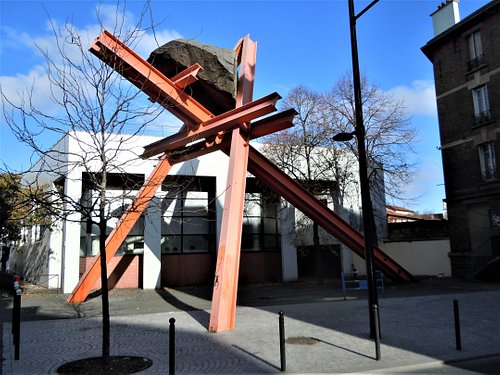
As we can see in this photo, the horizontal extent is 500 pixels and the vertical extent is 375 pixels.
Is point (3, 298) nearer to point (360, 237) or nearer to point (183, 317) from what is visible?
point (183, 317)

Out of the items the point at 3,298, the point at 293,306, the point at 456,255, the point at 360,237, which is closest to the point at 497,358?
the point at 293,306

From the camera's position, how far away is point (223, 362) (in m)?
7.44

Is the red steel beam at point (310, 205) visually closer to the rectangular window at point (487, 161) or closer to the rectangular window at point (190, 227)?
the rectangular window at point (190, 227)

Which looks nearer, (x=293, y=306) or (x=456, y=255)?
(x=293, y=306)

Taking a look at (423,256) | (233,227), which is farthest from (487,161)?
(233,227)

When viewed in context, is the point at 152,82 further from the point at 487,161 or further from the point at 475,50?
the point at 475,50

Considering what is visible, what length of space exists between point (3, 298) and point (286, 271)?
1477cm

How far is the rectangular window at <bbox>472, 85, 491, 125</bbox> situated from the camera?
24.8 meters

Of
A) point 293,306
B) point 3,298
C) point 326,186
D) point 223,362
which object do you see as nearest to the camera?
point 223,362

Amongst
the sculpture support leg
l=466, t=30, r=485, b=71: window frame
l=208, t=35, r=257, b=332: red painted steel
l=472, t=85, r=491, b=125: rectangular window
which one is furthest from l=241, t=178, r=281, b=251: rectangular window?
l=466, t=30, r=485, b=71: window frame

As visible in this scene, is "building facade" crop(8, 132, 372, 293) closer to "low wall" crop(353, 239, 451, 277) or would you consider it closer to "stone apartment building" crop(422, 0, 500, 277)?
"low wall" crop(353, 239, 451, 277)

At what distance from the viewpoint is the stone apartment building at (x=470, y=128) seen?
2405 cm

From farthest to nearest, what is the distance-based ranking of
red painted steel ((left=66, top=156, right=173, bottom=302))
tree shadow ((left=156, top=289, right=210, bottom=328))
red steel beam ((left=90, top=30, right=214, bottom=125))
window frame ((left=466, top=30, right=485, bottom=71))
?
1. window frame ((left=466, top=30, right=485, bottom=71))
2. red painted steel ((left=66, top=156, right=173, bottom=302))
3. tree shadow ((left=156, top=289, right=210, bottom=328))
4. red steel beam ((left=90, top=30, right=214, bottom=125))

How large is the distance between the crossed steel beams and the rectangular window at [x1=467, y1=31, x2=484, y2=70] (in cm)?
1439
